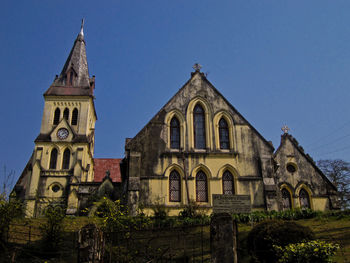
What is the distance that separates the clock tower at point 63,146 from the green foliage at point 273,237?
3235 cm

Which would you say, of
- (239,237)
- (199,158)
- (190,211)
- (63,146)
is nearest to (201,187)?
(199,158)

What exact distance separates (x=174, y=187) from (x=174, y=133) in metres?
4.07

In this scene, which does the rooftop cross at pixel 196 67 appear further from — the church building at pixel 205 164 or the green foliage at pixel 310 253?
the green foliage at pixel 310 253

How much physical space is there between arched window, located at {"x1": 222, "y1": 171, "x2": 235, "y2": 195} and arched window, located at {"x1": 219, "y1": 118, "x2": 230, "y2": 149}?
206 centimetres

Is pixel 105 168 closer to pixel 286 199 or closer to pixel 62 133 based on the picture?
pixel 62 133

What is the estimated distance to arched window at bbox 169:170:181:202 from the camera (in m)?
26.5

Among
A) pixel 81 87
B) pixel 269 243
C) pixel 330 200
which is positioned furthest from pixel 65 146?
pixel 269 243

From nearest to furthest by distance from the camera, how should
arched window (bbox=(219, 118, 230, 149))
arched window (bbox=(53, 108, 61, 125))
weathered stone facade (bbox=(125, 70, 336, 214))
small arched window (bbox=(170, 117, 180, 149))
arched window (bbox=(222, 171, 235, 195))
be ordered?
1. weathered stone facade (bbox=(125, 70, 336, 214))
2. arched window (bbox=(222, 171, 235, 195))
3. small arched window (bbox=(170, 117, 180, 149))
4. arched window (bbox=(219, 118, 230, 149))
5. arched window (bbox=(53, 108, 61, 125))

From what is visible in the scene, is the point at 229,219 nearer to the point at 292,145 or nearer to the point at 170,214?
the point at 170,214

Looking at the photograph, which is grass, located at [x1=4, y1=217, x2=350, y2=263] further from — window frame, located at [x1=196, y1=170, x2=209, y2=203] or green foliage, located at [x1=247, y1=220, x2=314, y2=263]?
window frame, located at [x1=196, y1=170, x2=209, y2=203]

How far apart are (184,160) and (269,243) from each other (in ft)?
42.9

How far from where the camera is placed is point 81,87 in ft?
184

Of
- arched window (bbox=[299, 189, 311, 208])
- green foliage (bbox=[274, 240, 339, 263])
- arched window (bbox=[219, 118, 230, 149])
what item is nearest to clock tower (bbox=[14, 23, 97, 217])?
arched window (bbox=[219, 118, 230, 149])

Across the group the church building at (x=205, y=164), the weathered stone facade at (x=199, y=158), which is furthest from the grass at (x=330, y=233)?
the church building at (x=205, y=164)
